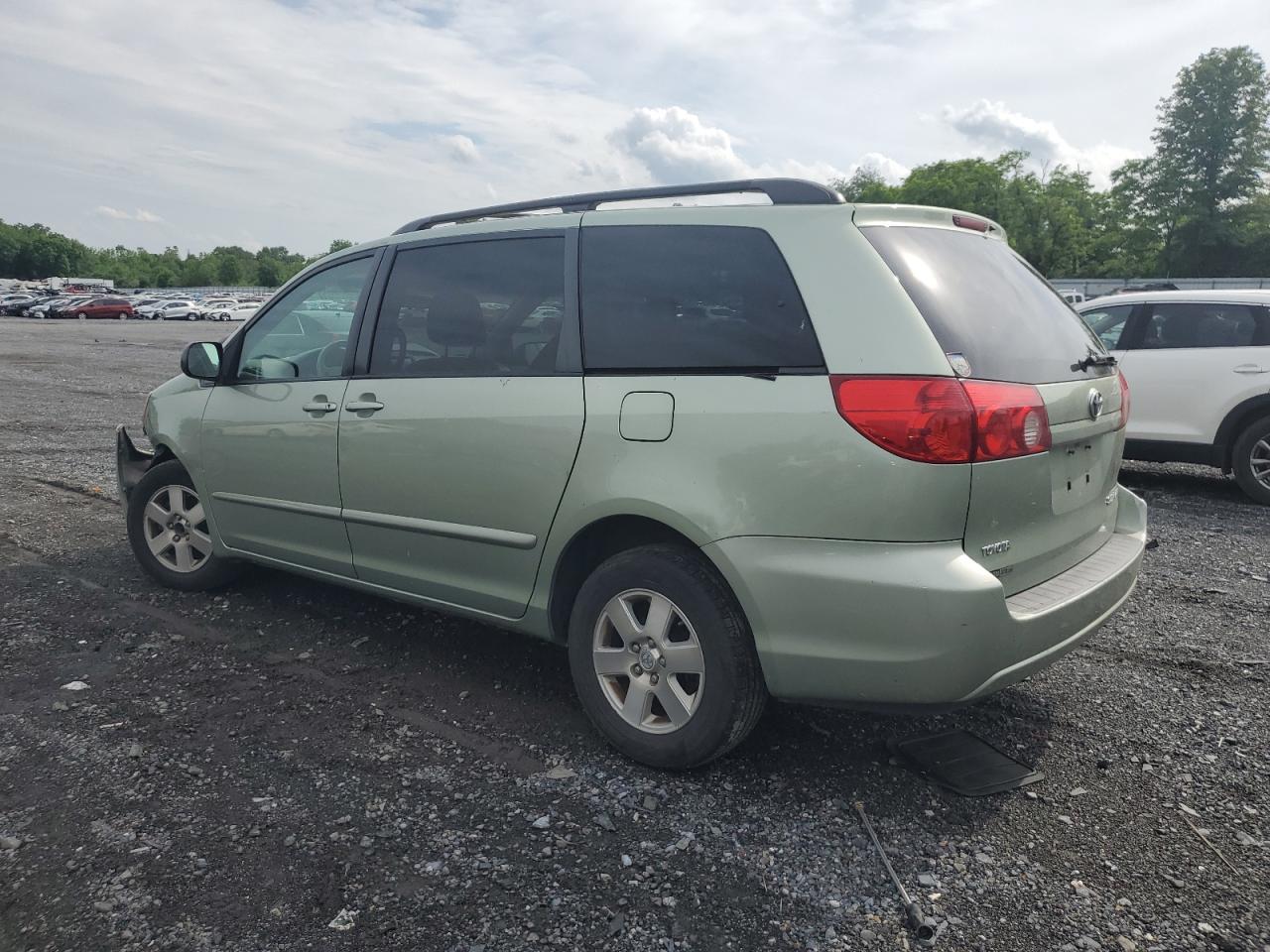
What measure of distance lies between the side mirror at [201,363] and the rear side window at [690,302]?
7.56 ft

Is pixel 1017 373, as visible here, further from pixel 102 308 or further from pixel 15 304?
pixel 15 304

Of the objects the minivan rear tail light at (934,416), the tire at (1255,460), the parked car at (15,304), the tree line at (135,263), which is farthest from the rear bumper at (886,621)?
the tree line at (135,263)

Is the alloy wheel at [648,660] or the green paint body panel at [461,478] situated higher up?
the green paint body panel at [461,478]

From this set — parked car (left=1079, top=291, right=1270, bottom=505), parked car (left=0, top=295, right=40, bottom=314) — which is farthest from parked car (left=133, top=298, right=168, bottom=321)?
parked car (left=1079, top=291, right=1270, bottom=505)

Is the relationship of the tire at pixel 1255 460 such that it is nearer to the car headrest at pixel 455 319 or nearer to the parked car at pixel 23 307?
the car headrest at pixel 455 319

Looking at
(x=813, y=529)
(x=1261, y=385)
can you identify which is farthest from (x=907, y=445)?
(x=1261, y=385)

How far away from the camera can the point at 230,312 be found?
7094 centimetres

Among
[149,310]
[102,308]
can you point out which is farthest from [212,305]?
[102,308]

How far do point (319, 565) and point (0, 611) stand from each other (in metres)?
1.79

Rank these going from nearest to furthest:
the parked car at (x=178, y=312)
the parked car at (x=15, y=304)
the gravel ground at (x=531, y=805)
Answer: the gravel ground at (x=531, y=805), the parked car at (x=15, y=304), the parked car at (x=178, y=312)

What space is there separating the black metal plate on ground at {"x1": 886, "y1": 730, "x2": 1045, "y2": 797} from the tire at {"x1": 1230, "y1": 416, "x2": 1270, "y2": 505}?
5714mm

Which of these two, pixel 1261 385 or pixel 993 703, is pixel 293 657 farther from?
pixel 1261 385

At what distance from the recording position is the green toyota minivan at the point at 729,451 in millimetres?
2854

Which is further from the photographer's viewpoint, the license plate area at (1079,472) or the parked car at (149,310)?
the parked car at (149,310)
